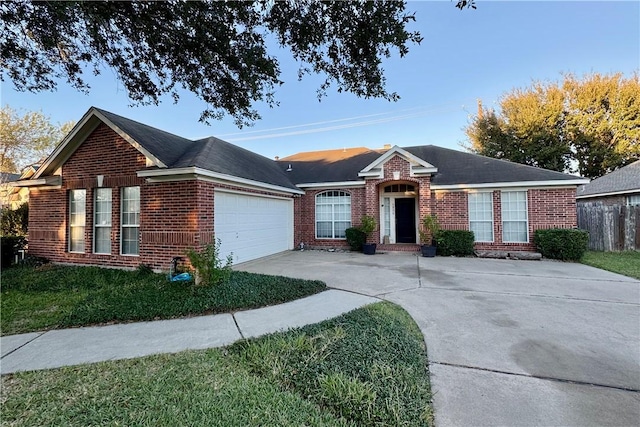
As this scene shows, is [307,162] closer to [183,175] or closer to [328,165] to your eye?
[328,165]

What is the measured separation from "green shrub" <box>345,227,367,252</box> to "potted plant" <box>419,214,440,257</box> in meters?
2.67

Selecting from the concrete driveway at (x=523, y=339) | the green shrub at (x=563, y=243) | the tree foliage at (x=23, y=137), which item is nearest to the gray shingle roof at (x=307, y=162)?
the green shrub at (x=563, y=243)

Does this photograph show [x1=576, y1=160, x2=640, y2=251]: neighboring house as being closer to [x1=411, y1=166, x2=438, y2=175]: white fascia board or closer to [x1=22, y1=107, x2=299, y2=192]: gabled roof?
[x1=411, y1=166, x2=438, y2=175]: white fascia board

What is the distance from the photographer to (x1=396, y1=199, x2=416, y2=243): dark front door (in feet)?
47.4

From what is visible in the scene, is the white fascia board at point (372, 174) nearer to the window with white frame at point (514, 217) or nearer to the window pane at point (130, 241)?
the window with white frame at point (514, 217)

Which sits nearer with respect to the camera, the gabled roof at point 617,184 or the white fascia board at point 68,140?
the white fascia board at point 68,140

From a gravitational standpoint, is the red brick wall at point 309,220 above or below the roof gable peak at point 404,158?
below

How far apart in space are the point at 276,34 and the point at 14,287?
8.59m

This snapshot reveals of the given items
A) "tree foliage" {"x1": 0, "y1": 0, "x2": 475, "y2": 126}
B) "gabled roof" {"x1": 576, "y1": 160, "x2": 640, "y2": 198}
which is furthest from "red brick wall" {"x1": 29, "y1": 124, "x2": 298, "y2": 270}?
"gabled roof" {"x1": 576, "y1": 160, "x2": 640, "y2": 198}

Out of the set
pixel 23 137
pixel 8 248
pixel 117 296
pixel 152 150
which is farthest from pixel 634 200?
pixel 23 137

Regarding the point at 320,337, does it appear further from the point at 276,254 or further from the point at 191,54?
the point at 276,254

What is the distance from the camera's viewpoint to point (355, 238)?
1349 cm

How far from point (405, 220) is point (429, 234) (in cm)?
247

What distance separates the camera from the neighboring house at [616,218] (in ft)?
40.8
